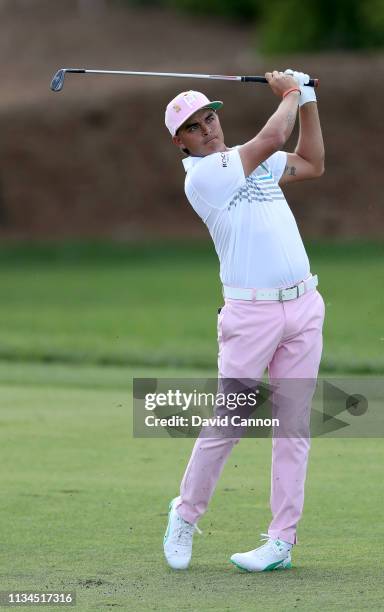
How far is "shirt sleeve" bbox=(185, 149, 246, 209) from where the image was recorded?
5898mm

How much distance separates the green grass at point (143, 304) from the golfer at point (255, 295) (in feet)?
9.66

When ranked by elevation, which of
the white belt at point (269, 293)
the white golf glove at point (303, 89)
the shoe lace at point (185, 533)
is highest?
the white golf glove at point (303, 89)

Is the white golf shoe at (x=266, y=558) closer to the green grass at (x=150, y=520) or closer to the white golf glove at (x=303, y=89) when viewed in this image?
the green grass at (x=150, y=520)

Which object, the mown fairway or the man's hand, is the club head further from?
the mown fairway

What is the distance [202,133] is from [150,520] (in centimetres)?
198

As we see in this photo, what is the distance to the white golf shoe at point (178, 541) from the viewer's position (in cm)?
592

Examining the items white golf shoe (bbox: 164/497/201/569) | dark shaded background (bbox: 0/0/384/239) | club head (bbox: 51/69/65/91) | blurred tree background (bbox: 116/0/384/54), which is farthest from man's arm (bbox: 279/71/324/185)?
blurred tree background (bbox: 116/0/384/54)

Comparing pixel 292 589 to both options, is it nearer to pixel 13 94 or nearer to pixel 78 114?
pixel 78 114

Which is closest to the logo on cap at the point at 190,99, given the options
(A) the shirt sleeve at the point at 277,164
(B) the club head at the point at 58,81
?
(A) the shirt sleeve at the point at 277,164

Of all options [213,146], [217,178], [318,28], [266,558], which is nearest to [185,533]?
[266,558]

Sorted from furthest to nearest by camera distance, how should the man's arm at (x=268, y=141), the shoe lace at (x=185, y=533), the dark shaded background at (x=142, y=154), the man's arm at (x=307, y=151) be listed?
the dark shaded background at (x=142, y=154)
the man's arm at (x=307, y=151)
the shoe lace at (x=185, y=533)
the man's arm at (x=268, y=141)

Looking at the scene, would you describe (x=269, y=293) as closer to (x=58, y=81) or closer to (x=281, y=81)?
(x=281, y=81)

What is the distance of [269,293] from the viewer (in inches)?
236

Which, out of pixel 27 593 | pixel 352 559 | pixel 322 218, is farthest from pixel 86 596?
pixel 322 218
